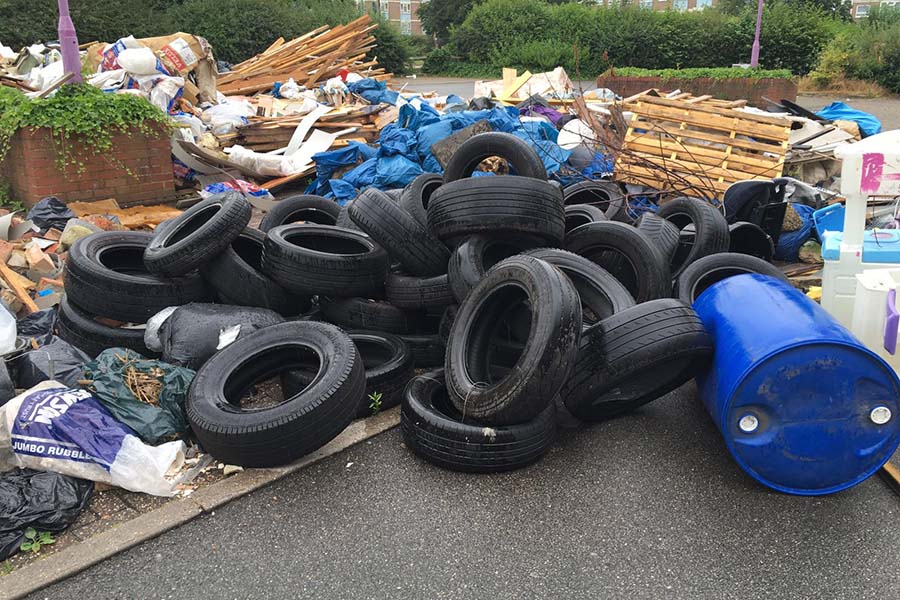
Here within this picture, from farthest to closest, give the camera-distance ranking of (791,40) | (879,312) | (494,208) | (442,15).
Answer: (442,15), (791,40), (494,208), (879,312)

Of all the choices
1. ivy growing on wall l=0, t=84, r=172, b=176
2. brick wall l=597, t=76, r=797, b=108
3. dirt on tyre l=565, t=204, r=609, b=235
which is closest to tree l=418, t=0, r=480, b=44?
brick wall l=597, t=76, r=797, b=108

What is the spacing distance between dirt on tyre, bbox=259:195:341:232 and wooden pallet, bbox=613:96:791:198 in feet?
12.7

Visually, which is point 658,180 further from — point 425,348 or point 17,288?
point 17,288

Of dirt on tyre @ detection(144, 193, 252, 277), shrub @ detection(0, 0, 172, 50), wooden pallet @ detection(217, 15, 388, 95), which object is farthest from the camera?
shrub @ detection(0, 0, 172, 50)

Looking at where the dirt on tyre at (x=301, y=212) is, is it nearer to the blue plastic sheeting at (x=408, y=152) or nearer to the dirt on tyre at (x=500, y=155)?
Answer: the dirt on tyre at (x=500, y=155)

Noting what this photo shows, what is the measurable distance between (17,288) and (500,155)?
3999 mm

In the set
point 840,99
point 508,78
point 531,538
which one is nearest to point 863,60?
point 840,99

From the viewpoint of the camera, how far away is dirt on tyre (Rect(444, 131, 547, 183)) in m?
5.45

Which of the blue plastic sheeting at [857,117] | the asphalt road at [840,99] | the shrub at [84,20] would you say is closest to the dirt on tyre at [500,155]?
the blue plastic sheeting at [857,117]

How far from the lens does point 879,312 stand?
4.18 m

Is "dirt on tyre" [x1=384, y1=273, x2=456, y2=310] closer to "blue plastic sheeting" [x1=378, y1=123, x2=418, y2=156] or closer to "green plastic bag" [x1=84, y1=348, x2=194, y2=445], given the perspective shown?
"green plastic bag" [x1=84, y1=348, x2=194, y2=445]

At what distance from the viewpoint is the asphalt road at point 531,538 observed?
3080mm

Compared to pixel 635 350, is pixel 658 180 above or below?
below

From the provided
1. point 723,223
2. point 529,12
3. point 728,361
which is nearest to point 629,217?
point 723,223
